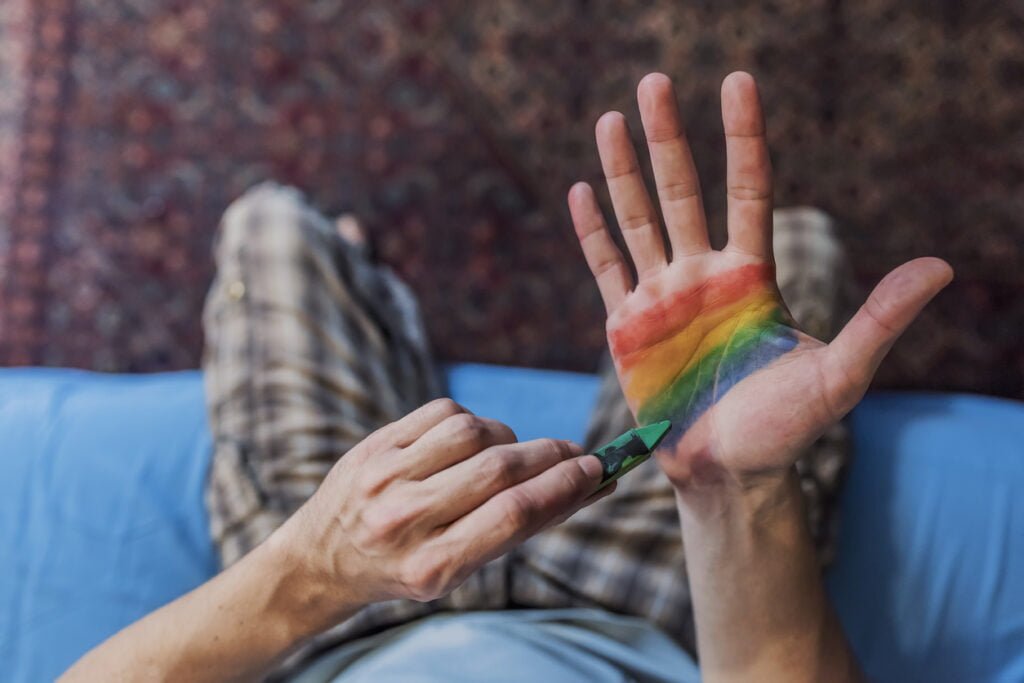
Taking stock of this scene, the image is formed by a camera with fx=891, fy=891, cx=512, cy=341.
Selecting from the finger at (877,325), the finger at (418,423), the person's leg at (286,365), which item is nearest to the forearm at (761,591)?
the finger at (877,325)

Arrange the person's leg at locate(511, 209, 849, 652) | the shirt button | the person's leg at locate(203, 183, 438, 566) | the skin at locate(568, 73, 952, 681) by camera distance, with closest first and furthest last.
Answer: the skin at locate(568, 73, 952, 681) < the person's leg at locate(511, 209, 849, 652) < the person's leg at locate(203, 183, 438, 566) < the shirt button

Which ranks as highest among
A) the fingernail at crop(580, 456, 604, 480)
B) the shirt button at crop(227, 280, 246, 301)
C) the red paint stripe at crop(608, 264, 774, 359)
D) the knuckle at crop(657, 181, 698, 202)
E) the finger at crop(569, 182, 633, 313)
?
the knuckle at crop(657, 181, 698, 202)

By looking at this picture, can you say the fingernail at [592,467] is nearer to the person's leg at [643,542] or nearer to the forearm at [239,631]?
the forearm at [239,631]

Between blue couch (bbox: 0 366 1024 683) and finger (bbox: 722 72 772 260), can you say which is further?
blue couch (bbox: 0 366 1024 683)

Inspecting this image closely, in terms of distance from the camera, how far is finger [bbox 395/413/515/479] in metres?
0.66

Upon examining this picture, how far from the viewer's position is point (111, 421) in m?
1.25

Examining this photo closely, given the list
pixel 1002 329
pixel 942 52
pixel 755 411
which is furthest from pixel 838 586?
pixel 942 52

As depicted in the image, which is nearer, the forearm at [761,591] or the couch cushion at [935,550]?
the forearm at [761,591]

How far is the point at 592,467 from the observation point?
657 millimetres

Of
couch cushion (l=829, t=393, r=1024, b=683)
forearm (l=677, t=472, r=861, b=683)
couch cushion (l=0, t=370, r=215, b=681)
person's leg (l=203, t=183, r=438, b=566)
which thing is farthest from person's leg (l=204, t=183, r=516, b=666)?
couch cushion (l=829, t=393, r=1024, b=683)

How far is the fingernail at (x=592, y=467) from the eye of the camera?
0.65 meters

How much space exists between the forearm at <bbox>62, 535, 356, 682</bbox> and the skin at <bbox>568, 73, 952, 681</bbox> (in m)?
0.32

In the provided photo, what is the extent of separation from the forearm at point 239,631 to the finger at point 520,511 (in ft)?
0.58

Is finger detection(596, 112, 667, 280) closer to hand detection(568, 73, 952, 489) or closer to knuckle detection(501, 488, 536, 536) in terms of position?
hand detection(568, 73, 952, 489)
